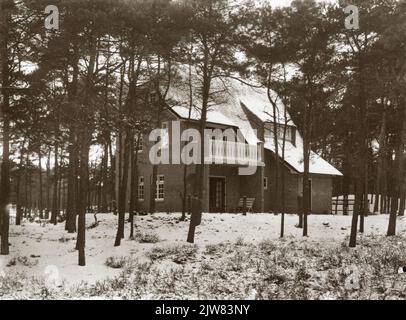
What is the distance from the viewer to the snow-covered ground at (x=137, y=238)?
1440 cm

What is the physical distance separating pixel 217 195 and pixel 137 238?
12168 millimetres

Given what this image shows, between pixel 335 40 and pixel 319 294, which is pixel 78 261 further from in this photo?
pixel 335 40

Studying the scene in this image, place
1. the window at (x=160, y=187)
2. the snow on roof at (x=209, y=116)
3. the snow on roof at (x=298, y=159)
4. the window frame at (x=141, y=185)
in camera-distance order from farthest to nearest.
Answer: the window frame at (x=141, y=185) → the snow on roof at (x=298, y=159) → the window at (x=160, y=187) → the snow on roof at (x=209, y=116)

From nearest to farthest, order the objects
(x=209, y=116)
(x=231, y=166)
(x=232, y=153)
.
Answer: (x=232, y=153) < (x=209, y=116) < (x=231, y=166)

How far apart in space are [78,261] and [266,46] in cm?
1138

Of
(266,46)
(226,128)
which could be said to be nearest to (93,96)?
(266,46)

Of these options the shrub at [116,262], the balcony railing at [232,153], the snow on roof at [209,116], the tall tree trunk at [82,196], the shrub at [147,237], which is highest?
the snow on roof at [209,116]

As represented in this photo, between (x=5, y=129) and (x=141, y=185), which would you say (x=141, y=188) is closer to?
(x=141, y=185)

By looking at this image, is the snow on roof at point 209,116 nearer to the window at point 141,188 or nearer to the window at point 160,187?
the window at point 160,187

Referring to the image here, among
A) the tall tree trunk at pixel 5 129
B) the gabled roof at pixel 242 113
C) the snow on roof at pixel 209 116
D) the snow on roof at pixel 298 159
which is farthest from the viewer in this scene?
the snow on roof at pixel 298 159

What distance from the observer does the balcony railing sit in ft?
89.4

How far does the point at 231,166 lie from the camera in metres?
31.0

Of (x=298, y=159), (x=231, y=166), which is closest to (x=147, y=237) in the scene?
(x=231, y=166)

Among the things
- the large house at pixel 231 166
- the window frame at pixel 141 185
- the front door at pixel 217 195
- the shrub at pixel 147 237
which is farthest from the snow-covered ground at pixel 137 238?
the front door at pixel 217 195
